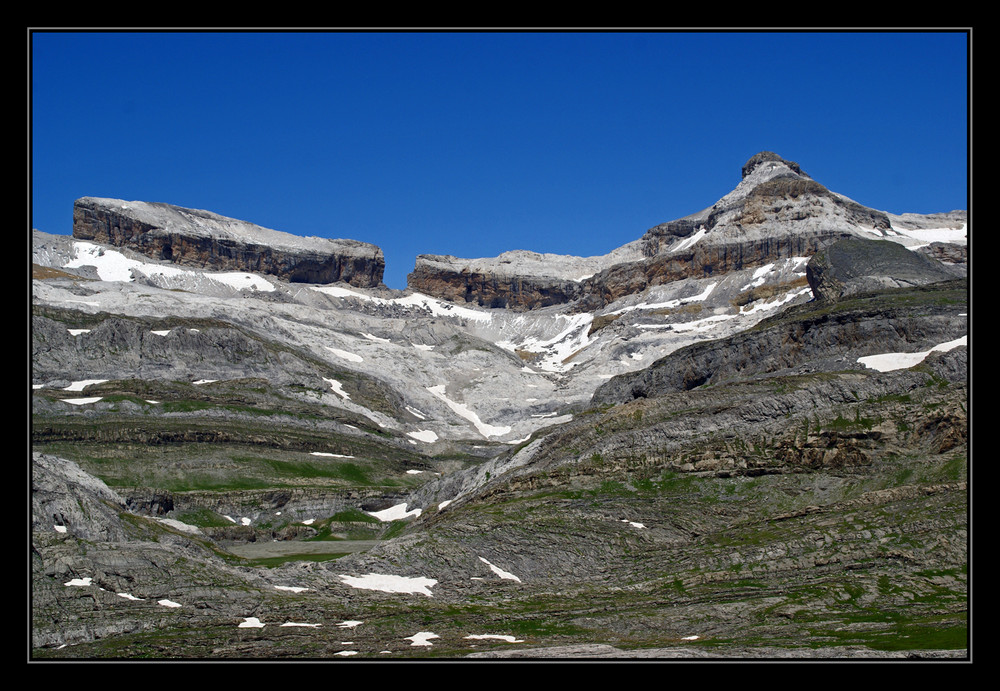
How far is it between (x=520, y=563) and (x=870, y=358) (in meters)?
53.1

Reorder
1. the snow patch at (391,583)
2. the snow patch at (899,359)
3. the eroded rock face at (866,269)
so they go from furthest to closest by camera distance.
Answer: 1. the eroded rock face at (866,269)
2. the snow patch at (899,359)
3. the snow patch at (391,583)

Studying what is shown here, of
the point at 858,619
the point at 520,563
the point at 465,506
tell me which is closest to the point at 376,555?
the point at 520,563

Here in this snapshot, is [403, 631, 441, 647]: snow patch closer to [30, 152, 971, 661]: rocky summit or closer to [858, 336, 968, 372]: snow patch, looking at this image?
[30, 152, 971, 661]: rocky summit

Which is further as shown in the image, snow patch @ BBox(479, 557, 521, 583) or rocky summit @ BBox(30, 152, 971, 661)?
snow patch @ BBox(479, 557, 521, 583)

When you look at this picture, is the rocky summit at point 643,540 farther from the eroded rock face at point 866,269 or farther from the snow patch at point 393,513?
the eroded rock face at point 866,269

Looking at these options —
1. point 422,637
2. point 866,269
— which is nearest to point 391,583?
point 422,637

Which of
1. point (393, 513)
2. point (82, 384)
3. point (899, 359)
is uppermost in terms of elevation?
point (899, 359)

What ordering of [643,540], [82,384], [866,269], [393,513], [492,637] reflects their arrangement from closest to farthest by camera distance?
[492,637] < [643,540] < [393,513] < [866,269] < [82,384]

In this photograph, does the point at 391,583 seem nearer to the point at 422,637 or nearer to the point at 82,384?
the point at 422,637

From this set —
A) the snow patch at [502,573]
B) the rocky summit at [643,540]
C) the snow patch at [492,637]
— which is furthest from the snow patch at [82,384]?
the snow patch at [492,637]

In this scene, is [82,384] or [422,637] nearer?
[422,637]

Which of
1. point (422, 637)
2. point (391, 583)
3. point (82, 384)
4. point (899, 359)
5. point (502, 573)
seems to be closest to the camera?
point (422, 637)

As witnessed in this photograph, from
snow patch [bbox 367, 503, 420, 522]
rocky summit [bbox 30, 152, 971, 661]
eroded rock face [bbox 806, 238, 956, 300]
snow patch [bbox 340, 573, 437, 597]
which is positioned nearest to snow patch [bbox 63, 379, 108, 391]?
rocky summit [bbox 30, 152, 971, 661]
